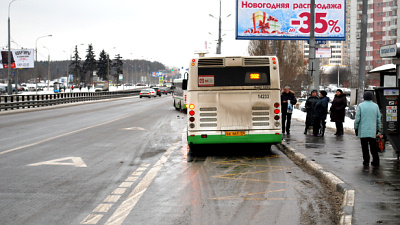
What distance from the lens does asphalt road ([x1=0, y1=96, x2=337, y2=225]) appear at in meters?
6.80

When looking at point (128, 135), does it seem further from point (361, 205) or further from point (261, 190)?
point (361, 205)

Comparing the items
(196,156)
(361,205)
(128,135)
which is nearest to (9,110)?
(128,135)

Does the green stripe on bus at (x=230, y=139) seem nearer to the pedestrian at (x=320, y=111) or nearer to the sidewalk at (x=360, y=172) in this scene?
the sidewalk at (x=360, y=172)

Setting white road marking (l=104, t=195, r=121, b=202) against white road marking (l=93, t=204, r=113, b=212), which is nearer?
white road marking (l=93, t=204, r=113, b=212)

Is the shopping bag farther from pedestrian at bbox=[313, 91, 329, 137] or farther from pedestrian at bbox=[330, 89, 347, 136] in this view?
pedestrian at bbox=[330, 89, 347, 136]

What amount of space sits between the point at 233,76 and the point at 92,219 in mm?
8192

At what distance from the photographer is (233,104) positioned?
1379 centimetres

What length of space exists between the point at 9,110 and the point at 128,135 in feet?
77.2

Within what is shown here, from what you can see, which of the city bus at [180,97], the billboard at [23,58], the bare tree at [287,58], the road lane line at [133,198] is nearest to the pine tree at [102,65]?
the billboard at [23,58]

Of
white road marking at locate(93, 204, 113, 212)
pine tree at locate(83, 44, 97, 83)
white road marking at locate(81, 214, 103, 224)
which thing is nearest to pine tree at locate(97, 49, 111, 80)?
pine tree at locate(83, 44, 97, 83)

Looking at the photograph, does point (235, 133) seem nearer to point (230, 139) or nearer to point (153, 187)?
point (230, 139)

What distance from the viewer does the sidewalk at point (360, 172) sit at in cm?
668

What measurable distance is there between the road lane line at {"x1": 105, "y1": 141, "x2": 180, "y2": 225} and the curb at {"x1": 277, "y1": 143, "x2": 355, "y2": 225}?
110 inches

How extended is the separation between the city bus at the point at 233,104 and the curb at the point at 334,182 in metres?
0.90
